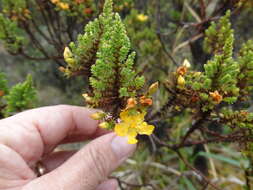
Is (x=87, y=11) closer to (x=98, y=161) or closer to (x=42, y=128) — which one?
(x=42, y=128)

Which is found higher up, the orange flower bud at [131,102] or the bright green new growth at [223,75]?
the bright green new growth at [223,75]

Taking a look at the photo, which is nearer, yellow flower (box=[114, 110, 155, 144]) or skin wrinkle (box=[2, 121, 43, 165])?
yellow flower (box=[114, 110, 155, 144])

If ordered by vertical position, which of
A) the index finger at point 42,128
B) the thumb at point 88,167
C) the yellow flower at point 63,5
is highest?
the yellow flower at point 63,5

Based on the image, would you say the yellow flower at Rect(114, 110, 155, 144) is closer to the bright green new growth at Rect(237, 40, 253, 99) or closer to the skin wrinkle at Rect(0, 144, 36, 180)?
the bright green new growth at Rect(237, 40, 253, 99)

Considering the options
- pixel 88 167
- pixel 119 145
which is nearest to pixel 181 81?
pixel 119 145

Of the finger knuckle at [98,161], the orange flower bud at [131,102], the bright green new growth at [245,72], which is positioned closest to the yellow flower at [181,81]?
the orange flower bud at [131,102]

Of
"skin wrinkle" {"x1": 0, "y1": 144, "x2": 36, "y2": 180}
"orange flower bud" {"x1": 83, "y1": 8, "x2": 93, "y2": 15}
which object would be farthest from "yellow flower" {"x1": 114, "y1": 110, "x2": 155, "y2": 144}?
"orange flower bud" {"x1": 83, "y1": 8, "x2": 93, "y2": 15}

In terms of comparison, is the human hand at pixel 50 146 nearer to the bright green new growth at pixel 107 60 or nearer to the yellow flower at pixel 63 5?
the bright green new growth at pixel 107 60
